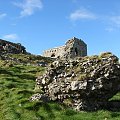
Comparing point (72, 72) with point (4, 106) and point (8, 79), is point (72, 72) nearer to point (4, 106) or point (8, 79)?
point (4, 106)

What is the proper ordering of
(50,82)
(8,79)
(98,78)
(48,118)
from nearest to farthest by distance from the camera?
(48,118)
(98,78)
(50,82)
(8,79)

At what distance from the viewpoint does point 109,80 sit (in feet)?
Result: 117

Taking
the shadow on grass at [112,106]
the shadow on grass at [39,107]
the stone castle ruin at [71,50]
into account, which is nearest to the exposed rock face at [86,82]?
the shadow on grass at [112,106]

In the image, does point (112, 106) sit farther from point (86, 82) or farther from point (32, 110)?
point (32, 110)

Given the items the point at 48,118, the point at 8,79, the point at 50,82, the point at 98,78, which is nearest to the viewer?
the point at 48,118

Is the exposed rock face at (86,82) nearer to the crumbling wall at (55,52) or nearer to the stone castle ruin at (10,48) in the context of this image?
the stone castle ruin at (10,48)

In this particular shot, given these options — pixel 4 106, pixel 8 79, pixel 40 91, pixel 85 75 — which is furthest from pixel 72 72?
pixel 8 79

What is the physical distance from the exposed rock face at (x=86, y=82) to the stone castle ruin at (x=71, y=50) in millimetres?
65668

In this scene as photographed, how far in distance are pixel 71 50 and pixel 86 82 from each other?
7035 centimetres

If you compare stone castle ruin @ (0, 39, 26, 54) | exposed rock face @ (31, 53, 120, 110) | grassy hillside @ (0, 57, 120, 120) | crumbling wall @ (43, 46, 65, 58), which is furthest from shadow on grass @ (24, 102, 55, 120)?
crumbling wall @ (43, 46, 65, 58)

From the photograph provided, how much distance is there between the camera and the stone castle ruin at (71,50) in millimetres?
105000

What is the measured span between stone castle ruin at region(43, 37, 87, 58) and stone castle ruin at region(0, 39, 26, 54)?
31.3ft

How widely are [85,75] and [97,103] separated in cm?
292

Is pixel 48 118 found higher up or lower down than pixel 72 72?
lower down
